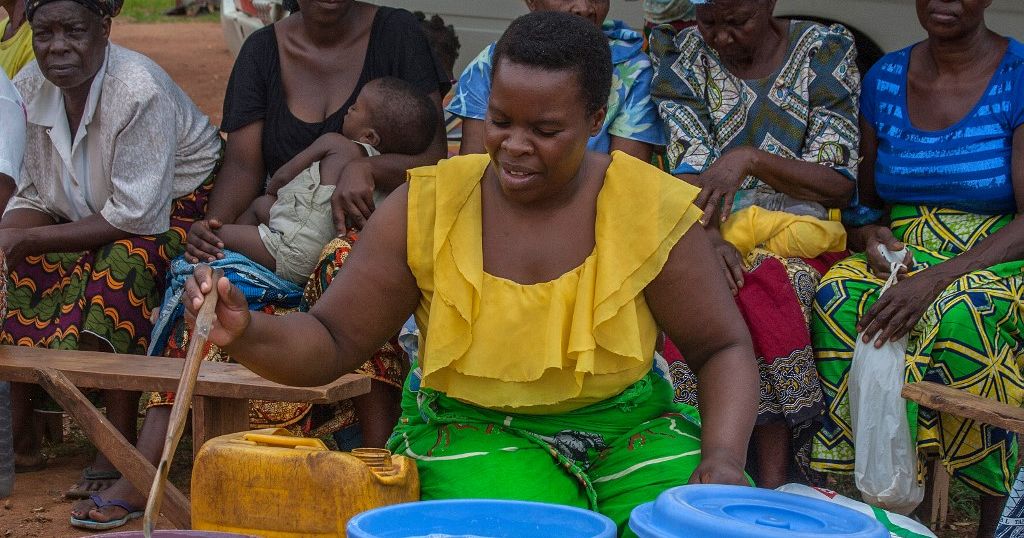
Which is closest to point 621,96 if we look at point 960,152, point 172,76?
point 960,152

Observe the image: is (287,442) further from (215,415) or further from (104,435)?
(104,435)

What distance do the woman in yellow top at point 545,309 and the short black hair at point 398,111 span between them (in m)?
1.65

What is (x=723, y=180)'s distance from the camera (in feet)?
12.6

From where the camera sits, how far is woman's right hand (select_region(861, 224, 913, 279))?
12.4ft

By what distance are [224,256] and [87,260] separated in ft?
1.79

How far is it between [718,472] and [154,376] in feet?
5.53

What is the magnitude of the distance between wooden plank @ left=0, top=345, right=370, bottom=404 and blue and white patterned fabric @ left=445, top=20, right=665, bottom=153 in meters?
1.20

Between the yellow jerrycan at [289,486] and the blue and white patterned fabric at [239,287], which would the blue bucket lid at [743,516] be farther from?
the blue and white patterned fabric at [239,287]

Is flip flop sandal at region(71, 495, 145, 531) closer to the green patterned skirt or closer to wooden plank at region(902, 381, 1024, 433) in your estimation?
the green patterned skirt

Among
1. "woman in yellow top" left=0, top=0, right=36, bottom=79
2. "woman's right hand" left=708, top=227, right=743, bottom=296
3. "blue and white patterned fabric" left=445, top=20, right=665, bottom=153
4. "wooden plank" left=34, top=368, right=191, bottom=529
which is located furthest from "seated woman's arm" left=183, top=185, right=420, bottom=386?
"woman in yellow top" left=0, top=0, right=36, bottom=79

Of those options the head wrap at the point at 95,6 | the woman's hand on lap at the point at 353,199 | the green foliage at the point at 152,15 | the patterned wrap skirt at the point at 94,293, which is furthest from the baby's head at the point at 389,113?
the green foliage at the point at 152,15

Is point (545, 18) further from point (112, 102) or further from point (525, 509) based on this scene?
point (112, 102)

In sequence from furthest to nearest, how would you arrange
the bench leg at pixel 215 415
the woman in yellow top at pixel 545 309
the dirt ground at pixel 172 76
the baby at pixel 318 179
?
the baby at pixel 318 179 → the dirt ground at pixel 172 76 → the bench leg at pixel 215 415 → the woman in yellow top at pixel 545 309

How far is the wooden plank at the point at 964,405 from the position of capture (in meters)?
3.01
